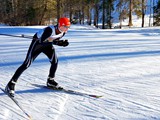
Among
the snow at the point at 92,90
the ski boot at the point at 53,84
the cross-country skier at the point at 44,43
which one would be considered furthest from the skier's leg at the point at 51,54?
the snow at the point at 92,90

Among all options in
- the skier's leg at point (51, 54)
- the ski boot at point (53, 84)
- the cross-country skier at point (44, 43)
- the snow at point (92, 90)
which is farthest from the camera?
the ski boot at point (53, 84)

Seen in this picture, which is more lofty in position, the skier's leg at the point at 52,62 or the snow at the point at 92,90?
the skier's leg at the point at 52,62

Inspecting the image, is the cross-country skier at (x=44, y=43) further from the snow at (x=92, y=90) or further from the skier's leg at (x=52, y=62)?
the snow at (x=92, y=90)

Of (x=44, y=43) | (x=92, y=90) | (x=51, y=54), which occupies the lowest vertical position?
(x=92, y=90)

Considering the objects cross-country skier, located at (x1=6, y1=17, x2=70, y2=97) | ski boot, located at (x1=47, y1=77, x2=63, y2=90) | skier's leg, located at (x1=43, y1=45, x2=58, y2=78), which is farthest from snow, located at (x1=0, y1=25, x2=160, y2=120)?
skier's leg, located at (x1=43, y1=45, x2=58, y2=78)

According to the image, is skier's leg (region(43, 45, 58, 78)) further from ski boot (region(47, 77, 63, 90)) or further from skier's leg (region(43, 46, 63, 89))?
ski boot (region(47, 77, 63, 90))

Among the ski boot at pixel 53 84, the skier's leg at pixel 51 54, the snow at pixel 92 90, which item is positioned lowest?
the snow at pixel 92 90

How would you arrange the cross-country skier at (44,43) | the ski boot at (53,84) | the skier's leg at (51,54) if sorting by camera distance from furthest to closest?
the ski boot at (53,84) < the skier's leg at (51,54) < the cross-country skier at (44,43)

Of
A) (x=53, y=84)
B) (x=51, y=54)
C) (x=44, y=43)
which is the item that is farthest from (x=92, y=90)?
(x=44, y=43)

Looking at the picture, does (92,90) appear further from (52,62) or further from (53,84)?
(52,62)

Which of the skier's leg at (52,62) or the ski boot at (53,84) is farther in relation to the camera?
the ski boot at (53,84)

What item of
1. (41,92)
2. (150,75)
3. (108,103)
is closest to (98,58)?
(150,75)

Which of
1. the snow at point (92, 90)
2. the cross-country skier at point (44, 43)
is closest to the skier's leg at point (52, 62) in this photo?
the cross-country skier at point (44, 43)

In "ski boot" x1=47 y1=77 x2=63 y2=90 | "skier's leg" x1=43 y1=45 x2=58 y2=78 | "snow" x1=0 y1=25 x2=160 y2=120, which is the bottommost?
"snow" x1=0 y1=25 x2=160 y2=120
